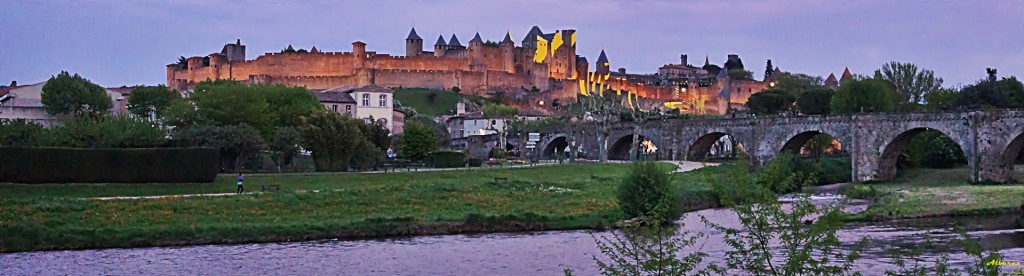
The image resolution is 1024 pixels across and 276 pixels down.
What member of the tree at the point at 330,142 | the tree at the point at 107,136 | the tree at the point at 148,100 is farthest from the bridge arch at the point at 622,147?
the tree at the point at 107,136

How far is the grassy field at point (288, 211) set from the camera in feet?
91.9

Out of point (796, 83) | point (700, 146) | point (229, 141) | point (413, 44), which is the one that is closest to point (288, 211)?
point (229, 141)

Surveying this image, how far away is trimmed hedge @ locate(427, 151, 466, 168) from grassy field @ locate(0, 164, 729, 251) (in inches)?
572

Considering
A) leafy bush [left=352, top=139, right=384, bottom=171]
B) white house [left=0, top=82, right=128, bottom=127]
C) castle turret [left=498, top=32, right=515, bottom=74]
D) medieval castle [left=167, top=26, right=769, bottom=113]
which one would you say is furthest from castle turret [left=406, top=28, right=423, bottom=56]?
leafy bush [left=352, top=139, right=384, bottom=171]

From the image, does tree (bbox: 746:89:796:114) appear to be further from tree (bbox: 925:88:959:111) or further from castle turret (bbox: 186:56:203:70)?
castle turret (bbox: 186:56:203:70)

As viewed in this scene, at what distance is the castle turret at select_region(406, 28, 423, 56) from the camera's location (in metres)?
158

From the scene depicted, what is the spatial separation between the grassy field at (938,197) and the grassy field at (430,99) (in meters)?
75.5

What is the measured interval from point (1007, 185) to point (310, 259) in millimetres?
33129

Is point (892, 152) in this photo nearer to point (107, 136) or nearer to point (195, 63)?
point (107, 136)

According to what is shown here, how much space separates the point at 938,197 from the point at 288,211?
23.9 metres

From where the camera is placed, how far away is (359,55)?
459ft

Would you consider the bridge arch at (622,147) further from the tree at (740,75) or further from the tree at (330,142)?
the tree at (740,75)

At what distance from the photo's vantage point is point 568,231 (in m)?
31.2

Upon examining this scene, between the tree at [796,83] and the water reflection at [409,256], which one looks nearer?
the water reflection at [409,256]
